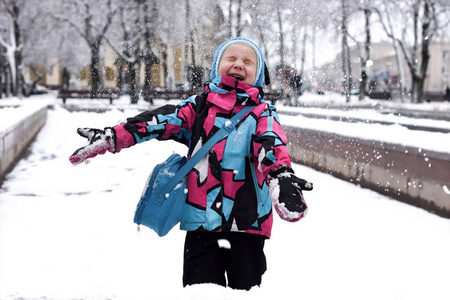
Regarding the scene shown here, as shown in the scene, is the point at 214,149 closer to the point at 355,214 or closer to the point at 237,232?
the point at 237,232

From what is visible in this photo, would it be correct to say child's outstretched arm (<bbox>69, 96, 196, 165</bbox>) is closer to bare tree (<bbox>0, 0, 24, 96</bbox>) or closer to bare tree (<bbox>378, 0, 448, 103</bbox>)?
bare tree (<bbox>378, 0, 448, 103</bbox>)

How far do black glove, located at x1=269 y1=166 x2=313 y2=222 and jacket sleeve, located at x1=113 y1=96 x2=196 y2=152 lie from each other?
594 millimetres

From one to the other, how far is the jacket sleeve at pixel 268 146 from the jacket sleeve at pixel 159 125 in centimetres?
36

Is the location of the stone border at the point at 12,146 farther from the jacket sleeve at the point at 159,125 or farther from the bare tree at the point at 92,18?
the bare tree at the point at 92,18

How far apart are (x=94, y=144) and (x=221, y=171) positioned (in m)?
0.58

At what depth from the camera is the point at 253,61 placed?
2.68 metres

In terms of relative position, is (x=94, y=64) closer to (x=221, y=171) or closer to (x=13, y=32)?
(x=13, y=32)

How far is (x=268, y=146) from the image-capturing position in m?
2.28

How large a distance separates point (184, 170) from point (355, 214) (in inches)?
145

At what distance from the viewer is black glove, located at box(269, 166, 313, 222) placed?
2.09 metres

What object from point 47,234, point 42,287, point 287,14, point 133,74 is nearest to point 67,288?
point 42,287

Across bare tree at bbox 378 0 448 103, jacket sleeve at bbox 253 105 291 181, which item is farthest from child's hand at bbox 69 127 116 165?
bare tree at bbox 378 0 448 103

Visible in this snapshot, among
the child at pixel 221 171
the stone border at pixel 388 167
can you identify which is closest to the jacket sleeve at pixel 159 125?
the child at pixel 221 171

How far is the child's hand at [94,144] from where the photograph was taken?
229 centimetres
